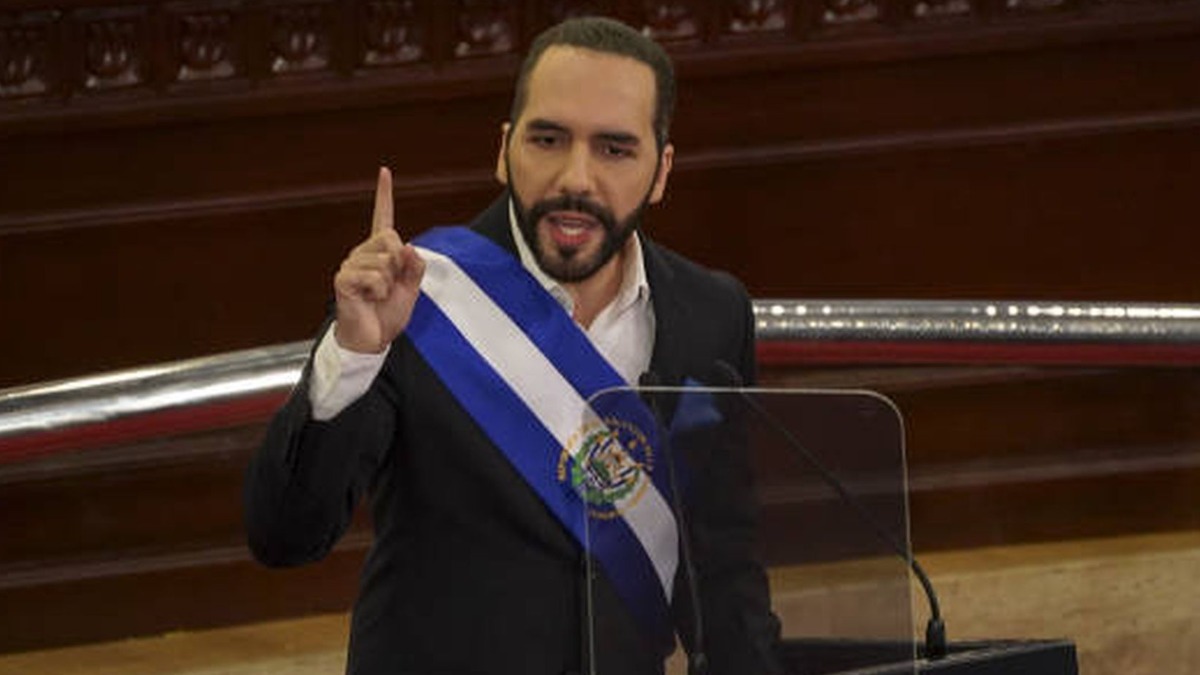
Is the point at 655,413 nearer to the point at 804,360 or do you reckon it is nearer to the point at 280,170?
the point at 804,360

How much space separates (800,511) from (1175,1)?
2.73m

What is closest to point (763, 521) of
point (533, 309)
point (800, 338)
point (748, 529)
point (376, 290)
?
point (748, 529)

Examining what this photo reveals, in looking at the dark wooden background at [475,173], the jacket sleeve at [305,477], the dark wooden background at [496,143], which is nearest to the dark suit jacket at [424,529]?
the jacket sleeve at [305,477]

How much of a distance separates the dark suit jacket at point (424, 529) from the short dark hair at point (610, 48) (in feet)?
0.64

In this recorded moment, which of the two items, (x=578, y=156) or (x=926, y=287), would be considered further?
(x=926, y=287)

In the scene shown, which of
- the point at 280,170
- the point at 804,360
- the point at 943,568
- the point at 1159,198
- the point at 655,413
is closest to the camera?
the point at 655,413

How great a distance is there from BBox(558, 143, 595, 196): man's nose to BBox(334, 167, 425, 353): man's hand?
152mm

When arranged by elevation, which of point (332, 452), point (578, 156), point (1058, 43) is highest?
point (578, 156)

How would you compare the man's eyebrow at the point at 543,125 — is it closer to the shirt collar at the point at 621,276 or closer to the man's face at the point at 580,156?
the man's face at the point at 580,156

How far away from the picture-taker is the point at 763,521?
6.12 feet

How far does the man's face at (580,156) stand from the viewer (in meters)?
2.12

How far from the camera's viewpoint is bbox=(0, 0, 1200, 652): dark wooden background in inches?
147

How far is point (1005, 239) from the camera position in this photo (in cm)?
437

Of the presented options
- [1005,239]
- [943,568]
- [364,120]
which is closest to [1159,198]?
[1005,239]
